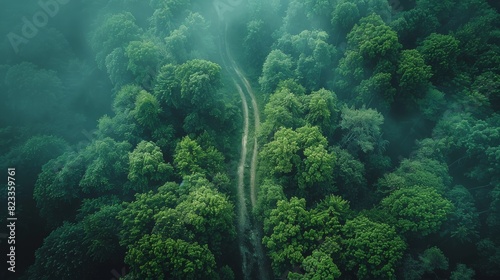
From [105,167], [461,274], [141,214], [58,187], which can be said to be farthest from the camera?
[58,187]

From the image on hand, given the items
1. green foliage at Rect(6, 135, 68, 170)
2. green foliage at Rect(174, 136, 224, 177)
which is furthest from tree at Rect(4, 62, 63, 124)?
green foliage at Rect(174, 136, 224, 177)

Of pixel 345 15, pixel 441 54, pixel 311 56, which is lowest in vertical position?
pixel 441 54

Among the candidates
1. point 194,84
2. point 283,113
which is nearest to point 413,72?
point 283,113

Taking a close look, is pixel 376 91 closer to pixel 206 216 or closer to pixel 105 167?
pixel 206 216

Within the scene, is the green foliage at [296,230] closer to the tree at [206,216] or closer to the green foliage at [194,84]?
the tree at [206,216]

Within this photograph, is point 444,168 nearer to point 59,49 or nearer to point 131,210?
point 131,210

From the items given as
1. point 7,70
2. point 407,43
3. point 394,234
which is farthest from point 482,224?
point 7,70
